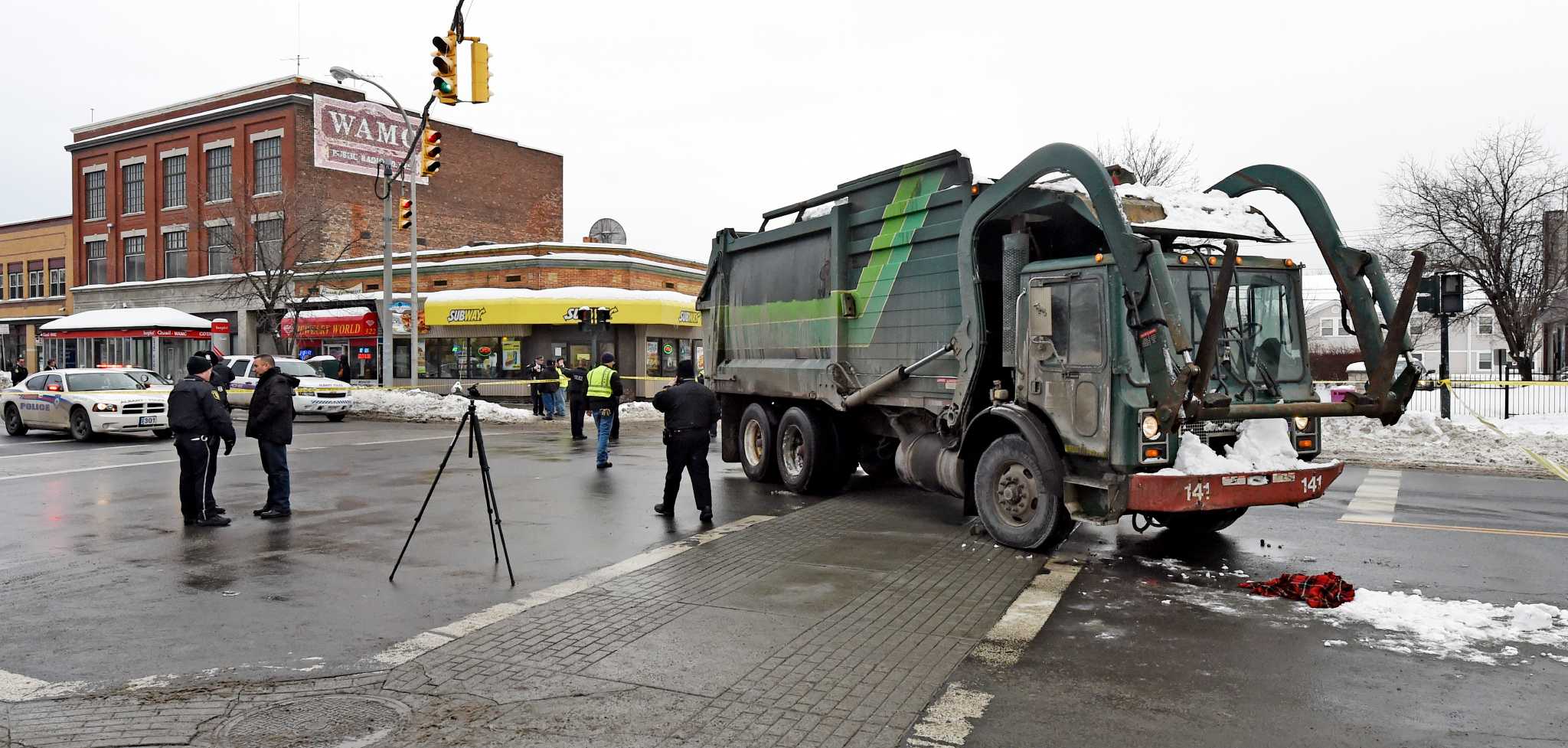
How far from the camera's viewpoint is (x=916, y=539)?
358 inches

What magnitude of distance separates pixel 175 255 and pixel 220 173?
520 cm

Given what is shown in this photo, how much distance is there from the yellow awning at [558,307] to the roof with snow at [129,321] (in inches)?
322

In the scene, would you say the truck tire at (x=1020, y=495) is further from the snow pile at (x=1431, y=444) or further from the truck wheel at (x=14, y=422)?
the truck wheel at (x=14, y=422)

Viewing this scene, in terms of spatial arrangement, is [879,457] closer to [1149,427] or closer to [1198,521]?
[1198,521]

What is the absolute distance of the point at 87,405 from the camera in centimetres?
1980

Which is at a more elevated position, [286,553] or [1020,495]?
[1020,495]

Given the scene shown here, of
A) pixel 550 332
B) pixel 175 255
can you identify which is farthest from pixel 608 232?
pixel 175 255

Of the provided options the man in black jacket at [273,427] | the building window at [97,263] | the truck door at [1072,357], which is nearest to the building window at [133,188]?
the building window at [97,263]

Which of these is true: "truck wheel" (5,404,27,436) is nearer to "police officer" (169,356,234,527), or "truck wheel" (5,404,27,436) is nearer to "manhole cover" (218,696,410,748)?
"police officer" (169,356,234,527)

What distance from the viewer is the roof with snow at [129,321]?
33.1 metres

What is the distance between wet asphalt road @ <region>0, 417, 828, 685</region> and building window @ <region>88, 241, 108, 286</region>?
41811 millimetres

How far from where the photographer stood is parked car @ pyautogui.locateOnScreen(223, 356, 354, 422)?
85.8ft

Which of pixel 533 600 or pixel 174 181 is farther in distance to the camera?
pixel 174 181

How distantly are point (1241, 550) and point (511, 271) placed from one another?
31.6 meters
